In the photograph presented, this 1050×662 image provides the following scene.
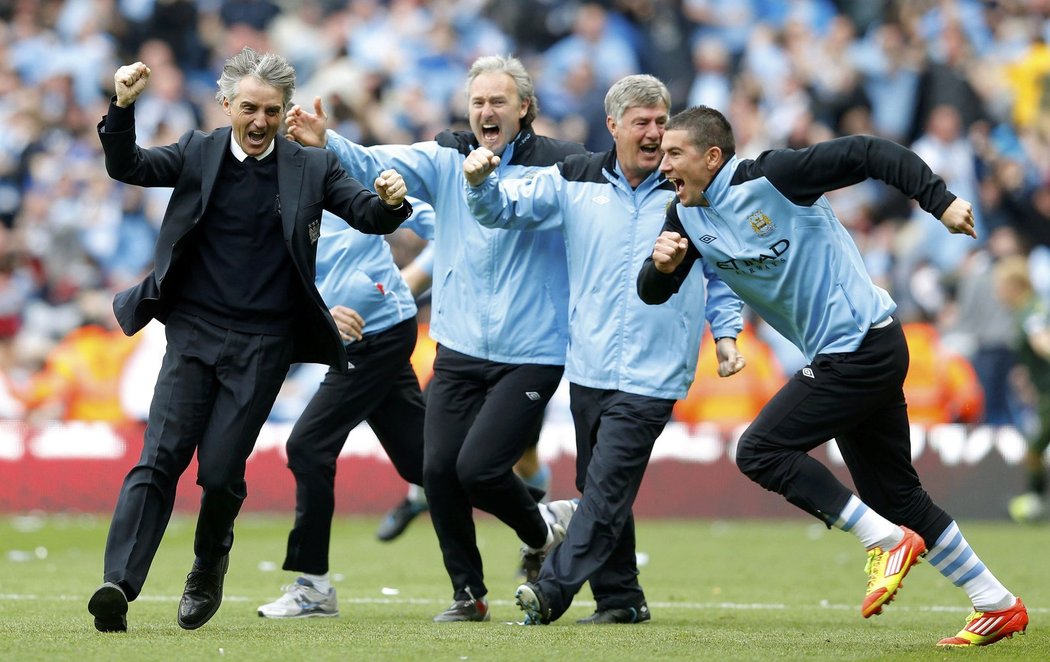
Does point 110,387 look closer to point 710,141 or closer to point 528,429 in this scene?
point 528,429

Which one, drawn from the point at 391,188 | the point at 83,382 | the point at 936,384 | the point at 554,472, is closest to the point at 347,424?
the point at 391,188

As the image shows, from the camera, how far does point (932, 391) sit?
52.8ft

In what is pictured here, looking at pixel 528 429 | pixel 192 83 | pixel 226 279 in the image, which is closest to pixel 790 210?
pixel 528 429

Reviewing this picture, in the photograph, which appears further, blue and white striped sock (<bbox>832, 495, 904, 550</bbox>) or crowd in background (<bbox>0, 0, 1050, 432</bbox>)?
crowd in background (<bbox>0, 0, 1050, 432</bbox>)

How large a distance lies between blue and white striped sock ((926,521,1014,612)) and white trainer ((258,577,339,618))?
304 centimetres

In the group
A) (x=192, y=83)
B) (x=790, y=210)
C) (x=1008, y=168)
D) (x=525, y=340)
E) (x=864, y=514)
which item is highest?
(x=192, y=83)

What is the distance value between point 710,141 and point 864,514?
5.70 ft

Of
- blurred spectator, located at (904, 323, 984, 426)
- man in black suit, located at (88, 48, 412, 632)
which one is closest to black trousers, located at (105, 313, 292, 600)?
man in black suit, located at (88, 48, 412, 632)

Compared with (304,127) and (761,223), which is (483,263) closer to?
(304,127)

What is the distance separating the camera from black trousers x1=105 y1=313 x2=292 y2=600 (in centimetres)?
692

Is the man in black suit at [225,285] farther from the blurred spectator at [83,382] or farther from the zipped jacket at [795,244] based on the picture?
the blurred spectator at [83,382]

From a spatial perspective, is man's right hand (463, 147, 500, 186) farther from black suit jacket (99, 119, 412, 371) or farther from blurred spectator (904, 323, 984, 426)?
blurred spectator (904, 323, 984, 426)

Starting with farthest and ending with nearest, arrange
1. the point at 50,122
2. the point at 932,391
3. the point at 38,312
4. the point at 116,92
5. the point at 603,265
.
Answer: the point at 50,122, the point at 38,312, the point at 932,391, the point at 603,265, the point at 116,92

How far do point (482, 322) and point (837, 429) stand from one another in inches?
75.9
